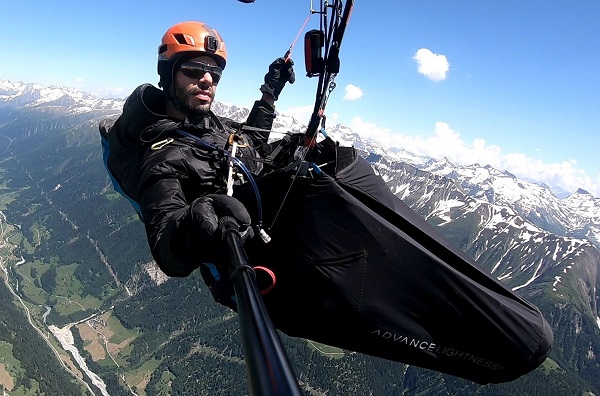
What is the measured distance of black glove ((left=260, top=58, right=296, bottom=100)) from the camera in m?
7.75

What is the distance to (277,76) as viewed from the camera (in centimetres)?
780

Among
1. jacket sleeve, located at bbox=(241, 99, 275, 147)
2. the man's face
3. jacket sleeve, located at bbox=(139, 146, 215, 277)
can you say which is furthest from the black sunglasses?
jacket sleeve, located at bbox=(241, 99, 275, 147)

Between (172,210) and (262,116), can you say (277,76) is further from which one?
(172,210)

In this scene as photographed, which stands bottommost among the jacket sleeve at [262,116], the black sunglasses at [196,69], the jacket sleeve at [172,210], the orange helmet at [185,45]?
the jacket sleeve at [172,210]

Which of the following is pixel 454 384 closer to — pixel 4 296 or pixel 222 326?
pixel 222 326

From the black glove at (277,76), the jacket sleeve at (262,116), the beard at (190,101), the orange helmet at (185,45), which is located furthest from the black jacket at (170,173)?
the black glove at (277,76)

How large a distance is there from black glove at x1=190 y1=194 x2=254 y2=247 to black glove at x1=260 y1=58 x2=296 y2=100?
4.69m

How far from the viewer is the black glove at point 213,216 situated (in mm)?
3173

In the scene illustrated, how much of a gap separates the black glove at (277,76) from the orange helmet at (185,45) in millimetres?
1983

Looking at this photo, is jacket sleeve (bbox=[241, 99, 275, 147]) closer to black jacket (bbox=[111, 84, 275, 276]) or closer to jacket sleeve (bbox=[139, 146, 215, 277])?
black jacket (bbox=[111, 84, 275, 276])

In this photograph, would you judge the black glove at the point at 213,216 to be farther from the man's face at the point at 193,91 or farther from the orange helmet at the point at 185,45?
the orange helmet at the point at 185,45

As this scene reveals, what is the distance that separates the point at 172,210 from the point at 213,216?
0.82m

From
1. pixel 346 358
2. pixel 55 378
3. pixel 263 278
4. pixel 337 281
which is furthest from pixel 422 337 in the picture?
pixel 55 378

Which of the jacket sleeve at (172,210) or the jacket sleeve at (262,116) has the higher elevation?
the jacket sleeve at (262,116)
